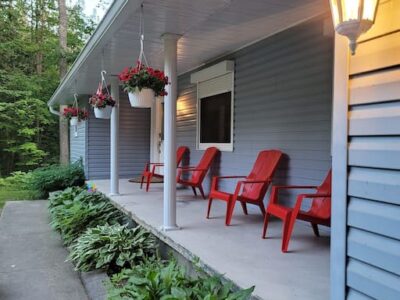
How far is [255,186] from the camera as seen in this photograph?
13.4 ft

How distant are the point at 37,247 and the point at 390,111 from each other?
4.60m

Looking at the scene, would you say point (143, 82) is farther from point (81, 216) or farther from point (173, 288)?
point (81, 216)

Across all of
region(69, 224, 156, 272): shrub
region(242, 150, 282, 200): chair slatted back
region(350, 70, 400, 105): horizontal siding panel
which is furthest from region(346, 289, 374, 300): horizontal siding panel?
region(242, 150, 282, 200): chair slatted back

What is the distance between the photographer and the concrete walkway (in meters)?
3.35

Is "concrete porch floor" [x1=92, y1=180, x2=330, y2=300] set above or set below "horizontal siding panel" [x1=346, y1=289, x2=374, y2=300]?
below

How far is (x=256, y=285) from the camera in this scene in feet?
7.33

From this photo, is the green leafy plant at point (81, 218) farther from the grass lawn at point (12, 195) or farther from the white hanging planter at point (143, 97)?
the grass lawn at point (12, 195)

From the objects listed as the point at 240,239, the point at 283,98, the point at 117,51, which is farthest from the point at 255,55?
the point at 240,239

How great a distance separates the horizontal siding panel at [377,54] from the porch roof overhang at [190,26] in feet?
5.47

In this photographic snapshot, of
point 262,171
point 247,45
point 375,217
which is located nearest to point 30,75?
point 247,45

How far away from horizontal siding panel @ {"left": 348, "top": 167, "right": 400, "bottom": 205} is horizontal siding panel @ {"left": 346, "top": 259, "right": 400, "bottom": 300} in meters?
0.28

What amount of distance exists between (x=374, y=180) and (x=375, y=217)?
14 centimetres

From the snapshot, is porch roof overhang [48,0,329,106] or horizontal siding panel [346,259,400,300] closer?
horizontal siding panel [346,259,400,300]

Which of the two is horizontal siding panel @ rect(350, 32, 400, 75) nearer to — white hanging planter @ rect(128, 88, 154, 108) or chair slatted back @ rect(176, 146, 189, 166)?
white hanging planter @ rect(128, 88, 154, 108)
